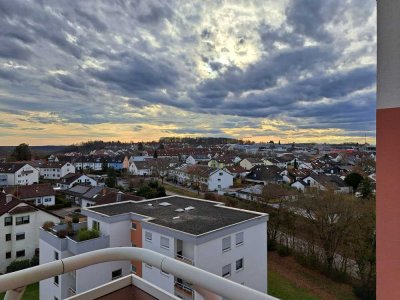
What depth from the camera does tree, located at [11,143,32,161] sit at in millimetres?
36875

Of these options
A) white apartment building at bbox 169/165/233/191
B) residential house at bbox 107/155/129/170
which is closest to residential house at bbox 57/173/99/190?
white apartment building at bbox 169/165/233/191

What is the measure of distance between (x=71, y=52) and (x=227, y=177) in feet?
62.6

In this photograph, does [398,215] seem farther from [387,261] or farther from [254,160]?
[254,160]

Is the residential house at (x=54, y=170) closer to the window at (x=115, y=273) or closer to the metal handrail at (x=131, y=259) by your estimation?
the window at (x=115, y=273)

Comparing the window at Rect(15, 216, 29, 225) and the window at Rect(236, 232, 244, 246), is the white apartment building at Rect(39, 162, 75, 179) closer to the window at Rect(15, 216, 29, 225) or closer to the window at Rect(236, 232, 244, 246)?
the window at Rect(15, 216, 29, 225)

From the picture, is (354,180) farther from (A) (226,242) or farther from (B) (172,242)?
(B) (172,242)

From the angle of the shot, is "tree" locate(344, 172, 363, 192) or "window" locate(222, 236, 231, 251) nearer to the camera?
"window" locate(222, 236, 231, 251)

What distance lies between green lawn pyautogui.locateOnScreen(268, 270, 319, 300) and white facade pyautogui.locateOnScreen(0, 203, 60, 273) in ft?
32.2

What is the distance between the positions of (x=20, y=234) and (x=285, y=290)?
36.2 ft

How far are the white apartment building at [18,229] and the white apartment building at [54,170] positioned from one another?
67.9ft

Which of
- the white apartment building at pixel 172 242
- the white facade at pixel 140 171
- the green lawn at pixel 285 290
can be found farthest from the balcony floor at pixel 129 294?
the white facade at pixel 140 171

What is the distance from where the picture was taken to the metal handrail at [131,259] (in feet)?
2.45

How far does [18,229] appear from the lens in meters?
11.6

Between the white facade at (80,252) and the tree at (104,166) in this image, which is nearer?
the white facade at (80,252)
